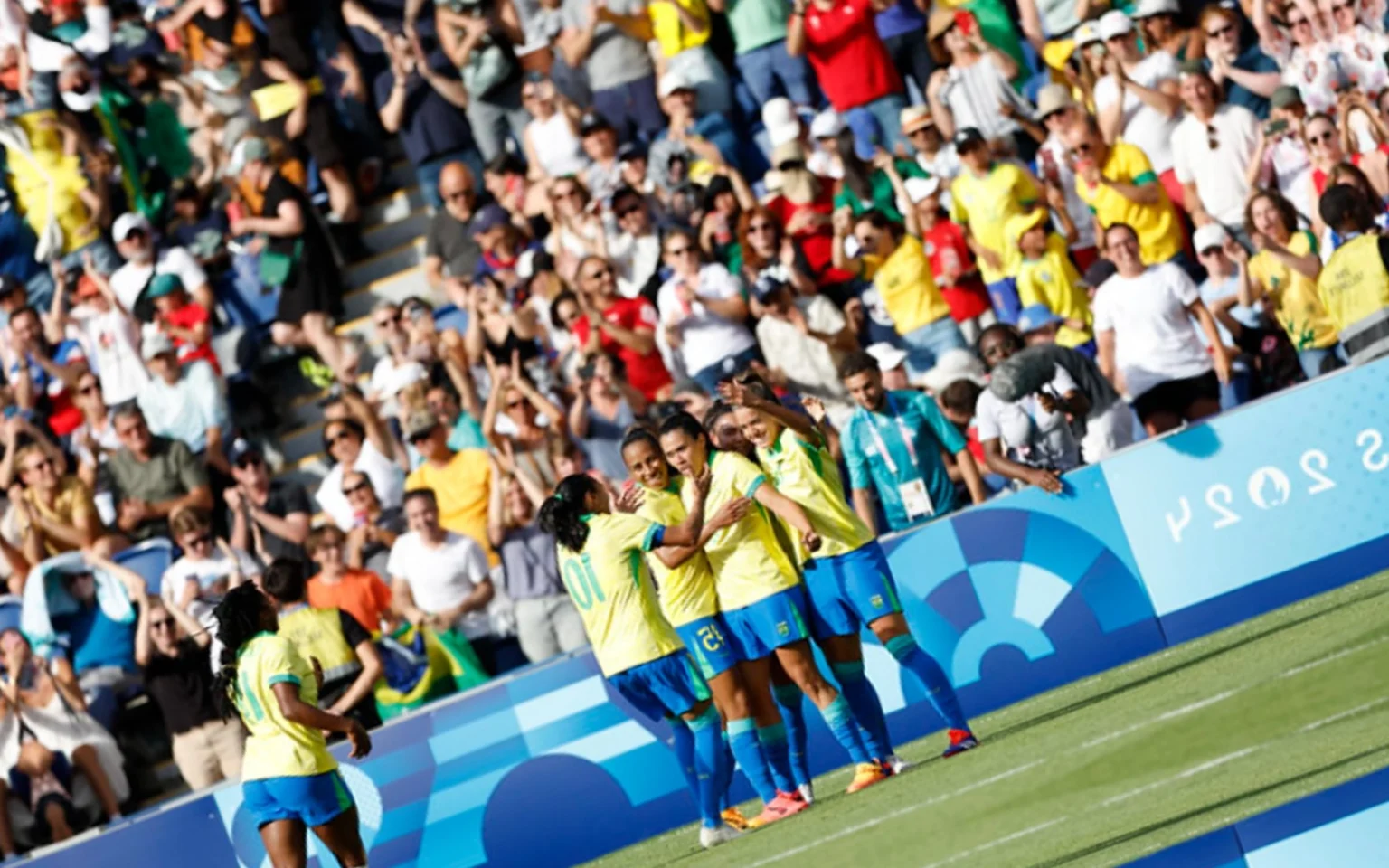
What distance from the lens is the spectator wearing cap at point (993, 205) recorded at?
1443cm

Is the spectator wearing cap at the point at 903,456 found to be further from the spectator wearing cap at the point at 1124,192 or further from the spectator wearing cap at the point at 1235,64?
the spectator wearing cap at the point at 1235,64

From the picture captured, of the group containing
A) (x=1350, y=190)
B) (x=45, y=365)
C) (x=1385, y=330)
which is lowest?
(x=1385, y=330)

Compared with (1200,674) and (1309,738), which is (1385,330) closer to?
(1200,674)

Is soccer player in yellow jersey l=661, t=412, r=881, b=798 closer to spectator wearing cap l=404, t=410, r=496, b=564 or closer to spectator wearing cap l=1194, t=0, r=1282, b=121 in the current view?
spectator wearing cap l=404, t=410, r=496, b=564

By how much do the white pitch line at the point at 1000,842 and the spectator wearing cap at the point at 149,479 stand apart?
8.42 metres

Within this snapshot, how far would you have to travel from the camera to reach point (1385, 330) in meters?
12.0

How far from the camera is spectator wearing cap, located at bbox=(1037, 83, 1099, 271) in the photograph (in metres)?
14.6

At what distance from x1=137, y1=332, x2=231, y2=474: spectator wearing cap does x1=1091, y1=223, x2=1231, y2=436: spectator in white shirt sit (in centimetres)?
658

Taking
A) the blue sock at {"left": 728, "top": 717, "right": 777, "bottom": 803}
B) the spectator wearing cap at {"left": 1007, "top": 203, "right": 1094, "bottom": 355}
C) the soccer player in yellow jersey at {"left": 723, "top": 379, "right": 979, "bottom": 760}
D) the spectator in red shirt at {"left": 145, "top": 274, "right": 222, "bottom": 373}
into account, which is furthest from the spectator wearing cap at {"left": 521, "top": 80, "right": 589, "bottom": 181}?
the blue sock at {"left": 728, "top": 717, "right": 777, "bottom": 803}

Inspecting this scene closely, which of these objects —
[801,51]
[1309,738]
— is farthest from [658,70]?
[1309,738]

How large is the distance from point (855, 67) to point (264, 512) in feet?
17.4

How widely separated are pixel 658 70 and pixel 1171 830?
10.3 metres

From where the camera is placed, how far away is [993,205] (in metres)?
14.5

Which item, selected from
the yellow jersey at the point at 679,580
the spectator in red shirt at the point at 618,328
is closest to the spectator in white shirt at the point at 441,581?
the spectator in red shirt at the point at 618,328
